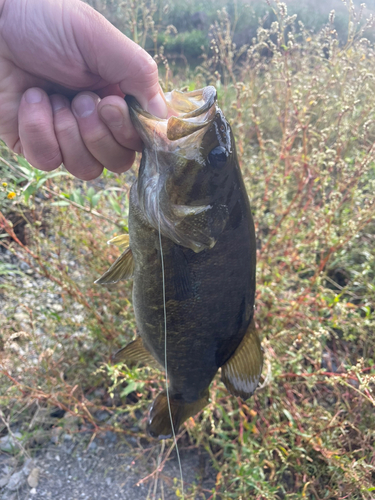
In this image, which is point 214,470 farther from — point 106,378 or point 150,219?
point 150,219

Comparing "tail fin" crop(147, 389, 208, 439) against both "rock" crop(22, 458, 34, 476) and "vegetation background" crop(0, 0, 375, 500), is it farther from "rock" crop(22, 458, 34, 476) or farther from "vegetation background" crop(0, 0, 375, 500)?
"rock" crop(22, 458, 34, 476)

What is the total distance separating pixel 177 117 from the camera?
47.8 inches

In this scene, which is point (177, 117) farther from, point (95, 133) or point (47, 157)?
point (47, 157)

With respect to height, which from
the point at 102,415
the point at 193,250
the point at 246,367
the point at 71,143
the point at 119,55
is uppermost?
the point at 119,55

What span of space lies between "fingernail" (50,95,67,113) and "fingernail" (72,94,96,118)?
0.06 m

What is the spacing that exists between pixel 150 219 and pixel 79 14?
87cm

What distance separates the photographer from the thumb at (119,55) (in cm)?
138

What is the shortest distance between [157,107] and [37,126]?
51 centimetres

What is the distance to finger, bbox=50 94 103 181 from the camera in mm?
1498

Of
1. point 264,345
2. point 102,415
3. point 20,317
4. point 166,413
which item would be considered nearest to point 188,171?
point 166,413

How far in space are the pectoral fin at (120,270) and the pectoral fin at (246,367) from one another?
60 cm

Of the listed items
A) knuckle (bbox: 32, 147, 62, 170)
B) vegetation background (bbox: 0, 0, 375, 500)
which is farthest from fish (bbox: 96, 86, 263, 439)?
vegetation background (bbox: 0, 0, 375, 500)

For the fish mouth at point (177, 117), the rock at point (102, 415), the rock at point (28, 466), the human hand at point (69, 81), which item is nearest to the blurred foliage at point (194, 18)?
the human hand at point (69, 81)

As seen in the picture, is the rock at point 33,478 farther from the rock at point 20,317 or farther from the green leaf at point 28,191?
the green leaf at point 28,191
